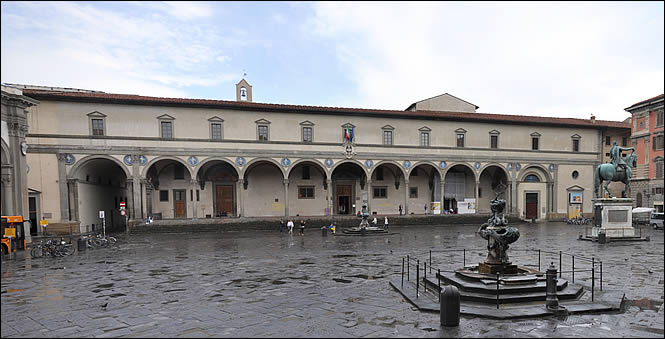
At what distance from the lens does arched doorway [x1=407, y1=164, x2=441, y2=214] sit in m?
39.0

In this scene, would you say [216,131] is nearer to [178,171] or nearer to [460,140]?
[178,171]

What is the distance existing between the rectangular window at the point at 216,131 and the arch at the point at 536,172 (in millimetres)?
29824

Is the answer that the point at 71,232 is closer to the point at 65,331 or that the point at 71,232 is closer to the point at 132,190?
the point at 132,190

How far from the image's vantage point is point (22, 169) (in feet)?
69.8

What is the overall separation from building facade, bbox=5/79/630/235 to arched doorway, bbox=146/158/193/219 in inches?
3.7

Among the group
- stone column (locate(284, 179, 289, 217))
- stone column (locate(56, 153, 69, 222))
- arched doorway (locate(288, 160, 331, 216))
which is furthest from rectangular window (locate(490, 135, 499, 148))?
stone column (locate(56, 153, 69, 222))

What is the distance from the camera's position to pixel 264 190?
118 feet

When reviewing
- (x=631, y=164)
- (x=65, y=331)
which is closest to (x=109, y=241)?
(x=65, y=331)

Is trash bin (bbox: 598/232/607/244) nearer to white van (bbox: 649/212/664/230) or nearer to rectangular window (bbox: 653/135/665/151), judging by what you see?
white van (bbox: 649/212/664/230)

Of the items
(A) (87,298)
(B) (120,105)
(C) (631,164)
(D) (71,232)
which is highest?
(B) (120,105)

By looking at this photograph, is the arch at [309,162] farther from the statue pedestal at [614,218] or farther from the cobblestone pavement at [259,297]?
the statue pedestal at [614,218]

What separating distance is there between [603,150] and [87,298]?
47539 millimetres

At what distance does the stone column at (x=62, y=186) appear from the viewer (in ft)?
91.5

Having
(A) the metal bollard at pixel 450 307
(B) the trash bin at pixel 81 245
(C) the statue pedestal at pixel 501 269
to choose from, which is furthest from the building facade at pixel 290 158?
(A) the metal bollard at pixel 450 307
